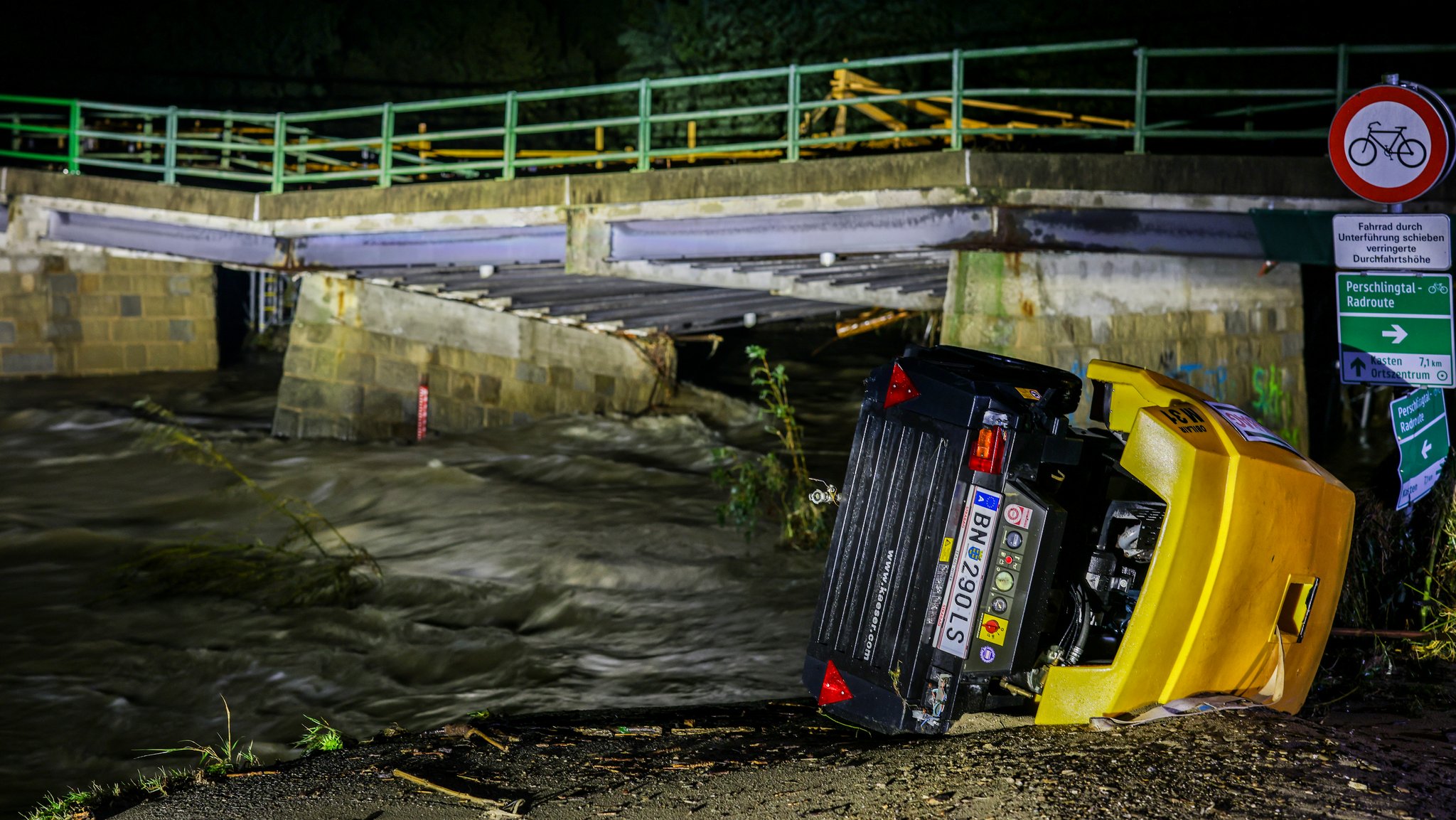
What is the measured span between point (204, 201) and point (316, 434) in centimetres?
328

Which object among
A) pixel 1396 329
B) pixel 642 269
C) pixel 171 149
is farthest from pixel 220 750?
pixel 171 149

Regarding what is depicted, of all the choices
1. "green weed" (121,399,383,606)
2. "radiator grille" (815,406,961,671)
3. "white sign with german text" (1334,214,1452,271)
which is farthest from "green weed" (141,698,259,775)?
"white sign with german text" (1334,214,1452,271)

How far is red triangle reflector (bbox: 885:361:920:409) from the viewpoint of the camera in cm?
559

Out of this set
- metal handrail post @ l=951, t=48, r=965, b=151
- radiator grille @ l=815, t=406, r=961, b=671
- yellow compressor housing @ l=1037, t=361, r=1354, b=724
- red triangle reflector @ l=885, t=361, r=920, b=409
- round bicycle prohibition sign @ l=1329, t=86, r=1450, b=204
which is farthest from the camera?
metal handrail post @ l=951, t=48, r=965, b=151

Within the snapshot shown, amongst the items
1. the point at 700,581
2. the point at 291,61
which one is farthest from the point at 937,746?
the point at 291,61

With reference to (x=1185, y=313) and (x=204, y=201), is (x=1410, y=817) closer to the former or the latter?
(x=1185, y=313)

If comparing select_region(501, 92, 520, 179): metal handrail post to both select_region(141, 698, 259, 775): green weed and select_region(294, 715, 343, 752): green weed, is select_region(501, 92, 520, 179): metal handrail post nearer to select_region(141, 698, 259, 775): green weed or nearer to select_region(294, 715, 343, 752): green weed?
select_region(141, 698, 259, 775): green weed

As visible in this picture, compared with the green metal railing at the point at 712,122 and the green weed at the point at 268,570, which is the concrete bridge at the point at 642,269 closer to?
the green metal railing at the point at 712,122

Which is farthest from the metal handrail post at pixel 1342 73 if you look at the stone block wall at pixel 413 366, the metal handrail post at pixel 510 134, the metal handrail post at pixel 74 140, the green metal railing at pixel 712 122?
the metal handrail post at pixel 74 140

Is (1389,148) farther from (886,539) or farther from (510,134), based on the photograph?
(510,134)

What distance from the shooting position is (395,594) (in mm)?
10750

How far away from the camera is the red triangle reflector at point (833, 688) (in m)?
5.62

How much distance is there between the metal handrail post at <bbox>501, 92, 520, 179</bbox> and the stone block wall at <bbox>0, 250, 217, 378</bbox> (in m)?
8.01

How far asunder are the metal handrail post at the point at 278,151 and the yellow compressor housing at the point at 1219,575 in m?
12.2
